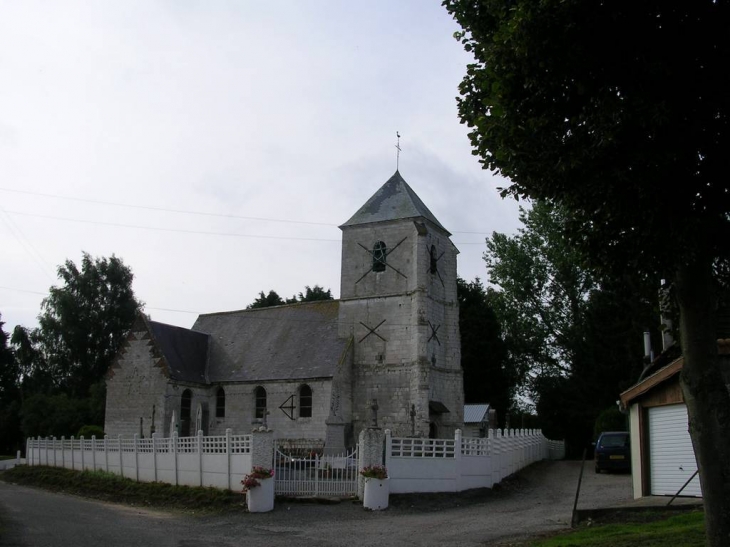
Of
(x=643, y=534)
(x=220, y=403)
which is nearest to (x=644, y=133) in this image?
(x=643, y=534)

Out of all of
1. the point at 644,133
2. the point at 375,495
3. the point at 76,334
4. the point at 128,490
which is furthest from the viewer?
the point at 76,334

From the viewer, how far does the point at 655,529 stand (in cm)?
1172

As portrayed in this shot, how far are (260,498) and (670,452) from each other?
9.72m

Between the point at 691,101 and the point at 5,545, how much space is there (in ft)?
39.6

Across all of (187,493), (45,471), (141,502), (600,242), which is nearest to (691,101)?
(600,242)

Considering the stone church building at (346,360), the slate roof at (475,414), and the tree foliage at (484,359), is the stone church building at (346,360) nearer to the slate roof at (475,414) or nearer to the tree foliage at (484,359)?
the slate roof at (475,414)

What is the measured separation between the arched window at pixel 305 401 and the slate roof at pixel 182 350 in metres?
5.46

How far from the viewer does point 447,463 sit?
818 inches

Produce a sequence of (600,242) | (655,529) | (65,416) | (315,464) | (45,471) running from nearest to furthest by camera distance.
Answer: (600,242) < (655,529) < (315,464) < (45,471) < (65,416)

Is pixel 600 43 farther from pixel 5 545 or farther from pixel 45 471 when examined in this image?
pixel 45 471

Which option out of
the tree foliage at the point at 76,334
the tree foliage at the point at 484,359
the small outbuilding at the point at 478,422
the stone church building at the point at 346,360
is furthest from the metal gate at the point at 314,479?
the tree foliage at the point at 76,334

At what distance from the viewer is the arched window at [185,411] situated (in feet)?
113

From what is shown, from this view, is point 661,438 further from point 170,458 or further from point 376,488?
point 170,458

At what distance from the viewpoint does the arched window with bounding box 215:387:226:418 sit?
117 feet
